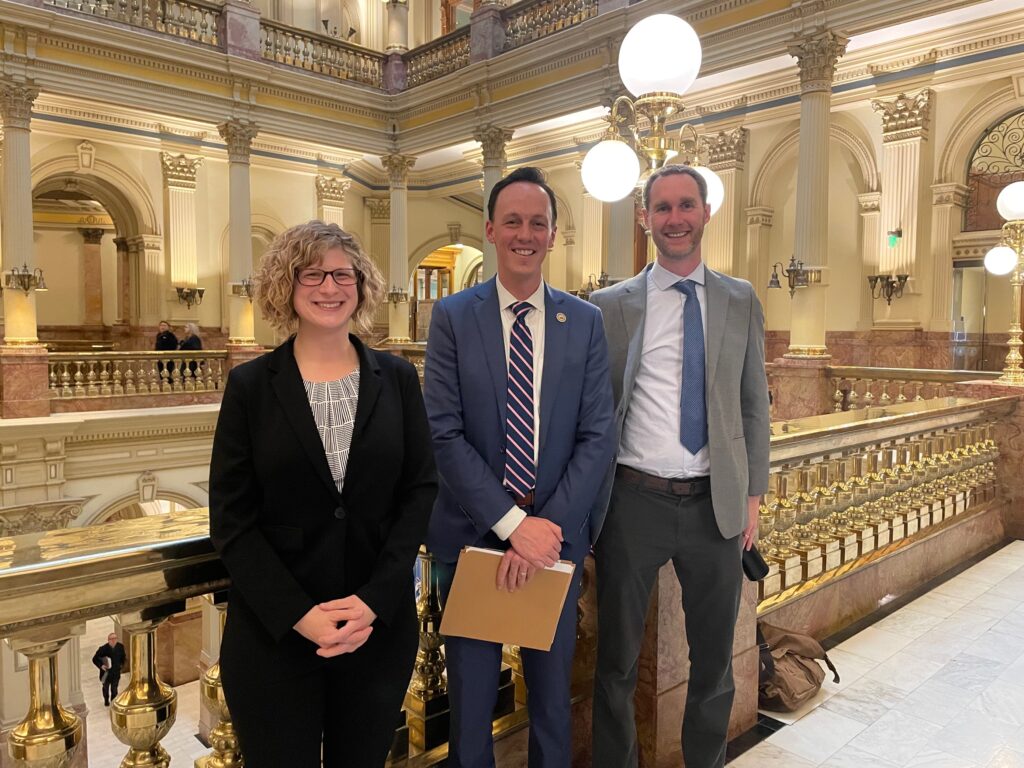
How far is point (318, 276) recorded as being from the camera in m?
1.67

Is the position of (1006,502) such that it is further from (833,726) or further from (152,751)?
(152,751)

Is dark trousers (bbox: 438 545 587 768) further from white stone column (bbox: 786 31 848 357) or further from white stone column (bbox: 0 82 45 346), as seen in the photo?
white stone column (bbox: 0 82 45 346)

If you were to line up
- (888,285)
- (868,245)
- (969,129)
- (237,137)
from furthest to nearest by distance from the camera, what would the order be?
(237,137) → (868,245) → (888,285) → (969,129)

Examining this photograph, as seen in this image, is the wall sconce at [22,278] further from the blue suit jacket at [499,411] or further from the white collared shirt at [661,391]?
the white collared shirt at [661,391]

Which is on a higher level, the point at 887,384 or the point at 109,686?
the point at 887,384

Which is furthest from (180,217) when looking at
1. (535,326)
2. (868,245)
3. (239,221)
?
(535,326)

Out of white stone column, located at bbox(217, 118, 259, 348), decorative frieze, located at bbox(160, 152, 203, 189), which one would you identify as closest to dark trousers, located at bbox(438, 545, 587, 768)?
white stone column, located at bbox(217, 118, 259, 348)

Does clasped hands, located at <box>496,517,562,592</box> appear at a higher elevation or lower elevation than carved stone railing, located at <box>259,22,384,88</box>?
lower

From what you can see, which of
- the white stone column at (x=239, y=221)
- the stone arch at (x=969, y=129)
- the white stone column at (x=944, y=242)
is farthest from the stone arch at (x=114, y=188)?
the stone arch at (x=969, y=129)

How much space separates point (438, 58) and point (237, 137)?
16.0 feet

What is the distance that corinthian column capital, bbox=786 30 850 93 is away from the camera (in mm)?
9633

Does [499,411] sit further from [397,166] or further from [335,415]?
[397,166]

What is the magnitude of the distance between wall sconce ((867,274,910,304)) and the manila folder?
1168cm

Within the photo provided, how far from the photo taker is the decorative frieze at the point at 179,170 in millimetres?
15570
